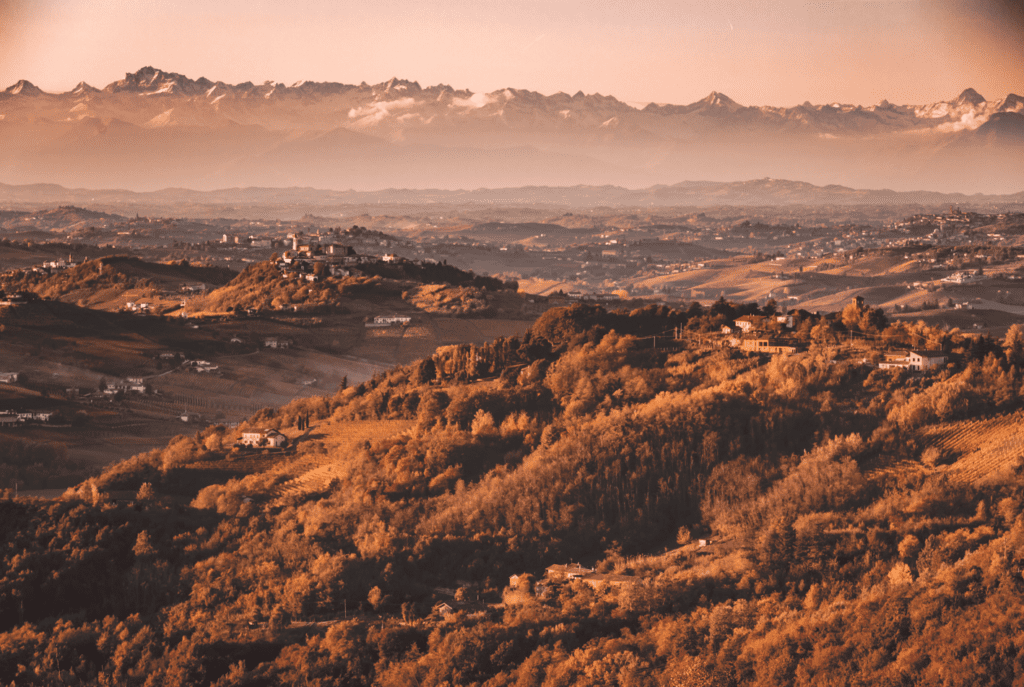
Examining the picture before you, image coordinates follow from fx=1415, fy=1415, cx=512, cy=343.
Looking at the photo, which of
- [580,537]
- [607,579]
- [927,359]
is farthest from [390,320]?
[607,579]

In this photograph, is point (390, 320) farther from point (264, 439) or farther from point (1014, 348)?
point (1014, 348)

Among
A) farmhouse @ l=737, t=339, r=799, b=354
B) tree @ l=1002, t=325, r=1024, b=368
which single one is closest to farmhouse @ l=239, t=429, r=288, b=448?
farmhouse @ l=737, t=339, r=799, b=354

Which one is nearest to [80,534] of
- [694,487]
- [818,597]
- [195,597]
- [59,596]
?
[59,596]

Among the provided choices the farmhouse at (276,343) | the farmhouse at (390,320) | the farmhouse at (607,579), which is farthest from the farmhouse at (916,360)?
the farmhouse at (390,320)

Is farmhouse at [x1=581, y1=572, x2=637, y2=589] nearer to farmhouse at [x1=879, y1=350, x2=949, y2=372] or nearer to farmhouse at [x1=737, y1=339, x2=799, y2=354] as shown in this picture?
farmhouse at [x1=879, y1=350, x2=949, y2=372]

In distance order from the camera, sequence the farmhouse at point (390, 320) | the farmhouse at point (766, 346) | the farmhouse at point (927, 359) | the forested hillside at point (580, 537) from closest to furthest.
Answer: the forested hillside at point (580, 537) < the farmhouse at point (927, 359) < the farmhouse at point (766, 346) < the farmhouse at point (390, 320)

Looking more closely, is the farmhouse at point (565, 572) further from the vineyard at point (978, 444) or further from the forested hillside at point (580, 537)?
the vineyard at point (978, 444)
